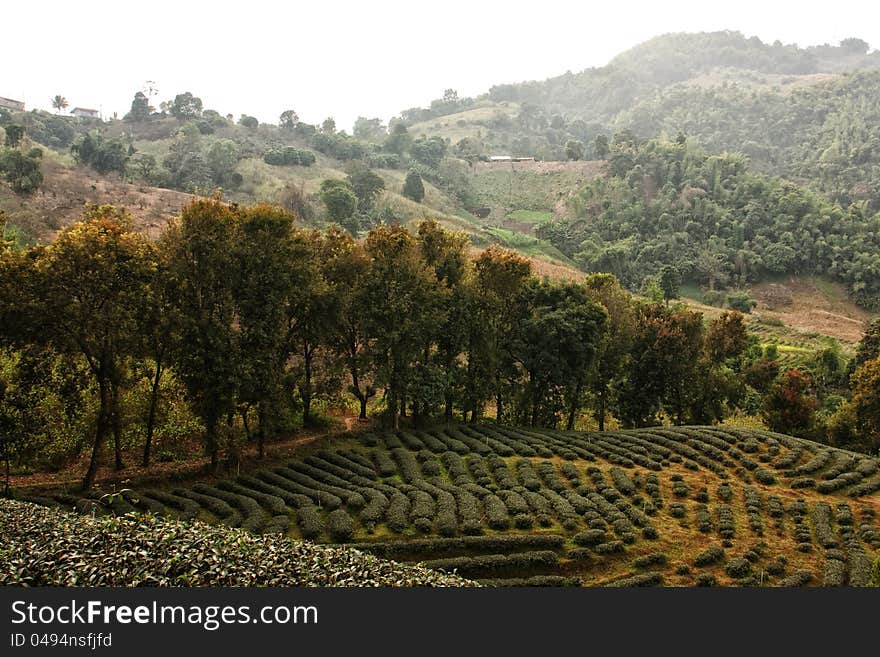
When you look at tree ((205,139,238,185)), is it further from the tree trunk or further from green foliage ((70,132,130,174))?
the tree trunk

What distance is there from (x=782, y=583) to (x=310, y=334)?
2492 centimetres

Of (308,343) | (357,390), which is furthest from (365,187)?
(357,390)

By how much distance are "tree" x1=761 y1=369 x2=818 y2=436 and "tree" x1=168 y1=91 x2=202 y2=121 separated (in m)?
118

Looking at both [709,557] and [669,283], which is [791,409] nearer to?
[709,557]

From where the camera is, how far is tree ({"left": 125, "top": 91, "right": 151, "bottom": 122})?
12631 centimetres

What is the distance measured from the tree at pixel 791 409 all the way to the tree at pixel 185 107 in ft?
389

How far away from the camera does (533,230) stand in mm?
114000

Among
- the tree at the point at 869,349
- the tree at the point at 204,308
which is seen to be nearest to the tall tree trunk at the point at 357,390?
the tree at the point at 204,308

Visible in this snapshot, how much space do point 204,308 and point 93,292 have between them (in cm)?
499

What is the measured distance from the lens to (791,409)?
43219mm

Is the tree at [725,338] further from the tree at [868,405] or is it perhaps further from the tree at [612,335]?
the tree at [868,405]

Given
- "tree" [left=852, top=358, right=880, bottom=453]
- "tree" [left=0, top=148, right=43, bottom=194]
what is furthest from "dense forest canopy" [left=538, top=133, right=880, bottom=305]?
"tree" [left=0, top=148, right=43, bottom=194]

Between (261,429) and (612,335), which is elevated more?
(612,335)

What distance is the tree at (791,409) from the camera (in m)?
43.0
